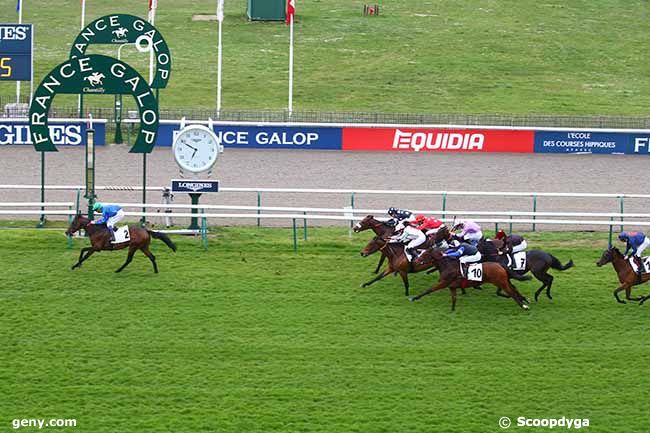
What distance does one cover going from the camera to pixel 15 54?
96.0ft

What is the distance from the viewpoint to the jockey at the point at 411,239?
56.9 feet

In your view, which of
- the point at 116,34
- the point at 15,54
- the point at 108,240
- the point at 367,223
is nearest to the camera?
the point at 108,240

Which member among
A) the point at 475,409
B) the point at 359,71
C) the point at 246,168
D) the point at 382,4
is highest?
the point at 382,4

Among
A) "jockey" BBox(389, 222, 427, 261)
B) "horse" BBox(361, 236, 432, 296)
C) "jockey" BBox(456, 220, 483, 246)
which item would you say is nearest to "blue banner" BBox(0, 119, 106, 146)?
"horse" BBox(361, 236, 432, 296)

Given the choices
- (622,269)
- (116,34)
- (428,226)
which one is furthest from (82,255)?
(116,34)

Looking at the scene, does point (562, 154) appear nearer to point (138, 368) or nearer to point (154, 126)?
point (154, 126)

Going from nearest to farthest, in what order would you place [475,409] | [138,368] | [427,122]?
1. [475,409]
2. [138,368]
3. [427,122]

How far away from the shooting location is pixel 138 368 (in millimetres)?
14242

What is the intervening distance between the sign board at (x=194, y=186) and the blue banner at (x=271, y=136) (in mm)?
11728

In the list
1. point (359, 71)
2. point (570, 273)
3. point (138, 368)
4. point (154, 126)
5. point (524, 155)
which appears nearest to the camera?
point (138, 368)

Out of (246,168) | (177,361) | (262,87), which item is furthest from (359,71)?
(177,361)

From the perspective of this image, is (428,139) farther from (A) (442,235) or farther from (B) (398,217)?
(A) (442,235)

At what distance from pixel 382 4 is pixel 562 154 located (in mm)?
31425

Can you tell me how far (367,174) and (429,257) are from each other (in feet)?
40.7
